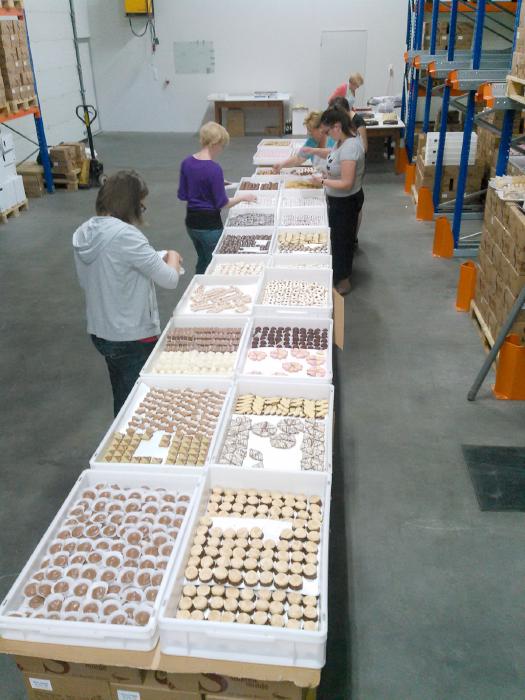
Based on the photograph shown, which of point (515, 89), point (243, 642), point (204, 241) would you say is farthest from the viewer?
point (204, 241)

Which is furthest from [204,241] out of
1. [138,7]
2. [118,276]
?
[138,7]

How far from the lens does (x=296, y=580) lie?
2340 mm

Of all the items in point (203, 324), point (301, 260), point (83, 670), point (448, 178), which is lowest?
point (83, 670)

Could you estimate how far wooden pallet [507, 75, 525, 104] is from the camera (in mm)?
4871

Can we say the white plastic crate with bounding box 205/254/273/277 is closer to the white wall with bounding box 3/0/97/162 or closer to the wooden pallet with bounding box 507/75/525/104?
the wooden pallet with bounding box 507/75/525/104

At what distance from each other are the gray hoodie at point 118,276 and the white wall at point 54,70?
10.7 meters

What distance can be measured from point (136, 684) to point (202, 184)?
3986 mm

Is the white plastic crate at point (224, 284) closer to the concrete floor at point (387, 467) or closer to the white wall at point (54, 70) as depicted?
the concrete floor at point (387, 467)

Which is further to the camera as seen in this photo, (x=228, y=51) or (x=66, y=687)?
(x=228, y=51)

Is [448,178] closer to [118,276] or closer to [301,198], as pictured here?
[301,198]

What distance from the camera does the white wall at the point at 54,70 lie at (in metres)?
13.1

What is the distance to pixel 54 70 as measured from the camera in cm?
1445

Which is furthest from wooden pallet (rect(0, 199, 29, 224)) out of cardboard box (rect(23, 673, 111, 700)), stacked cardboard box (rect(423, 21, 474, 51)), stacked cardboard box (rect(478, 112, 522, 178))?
cardboard box (rect(23, 673, 111, 700))

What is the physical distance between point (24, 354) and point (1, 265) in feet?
9.46
